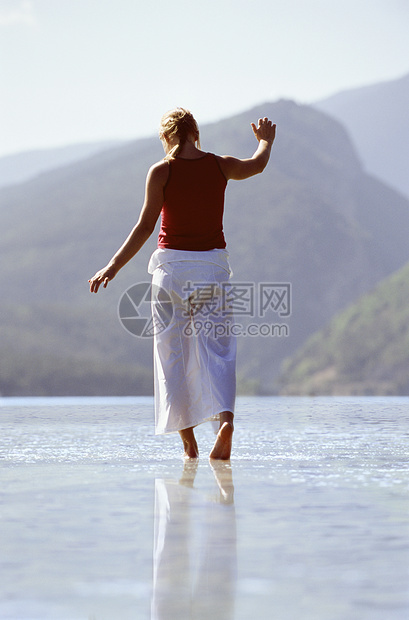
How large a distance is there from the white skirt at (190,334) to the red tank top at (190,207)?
40 mm

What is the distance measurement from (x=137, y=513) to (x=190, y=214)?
148 centimetres

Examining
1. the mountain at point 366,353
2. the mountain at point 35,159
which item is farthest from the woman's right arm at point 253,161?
the mountain at point 35,159

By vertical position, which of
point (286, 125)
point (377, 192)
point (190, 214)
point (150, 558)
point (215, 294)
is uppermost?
point (286, 125)

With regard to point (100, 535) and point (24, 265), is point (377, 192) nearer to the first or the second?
point (24, 265)

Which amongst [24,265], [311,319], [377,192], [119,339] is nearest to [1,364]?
[119,339]

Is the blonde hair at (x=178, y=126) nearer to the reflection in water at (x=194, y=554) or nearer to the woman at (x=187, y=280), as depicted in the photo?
the woman at (x=187, y=280)

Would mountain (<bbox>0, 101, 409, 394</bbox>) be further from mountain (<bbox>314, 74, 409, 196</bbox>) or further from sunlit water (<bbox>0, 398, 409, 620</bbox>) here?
sunlit water (<bbox>0, 398, 409, 620</bbox>)

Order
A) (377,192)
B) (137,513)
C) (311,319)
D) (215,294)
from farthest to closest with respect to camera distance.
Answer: (377,192) → (311,319) → (215,294) → (137,513)

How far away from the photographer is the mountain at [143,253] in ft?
134

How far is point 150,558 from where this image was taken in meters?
1.29

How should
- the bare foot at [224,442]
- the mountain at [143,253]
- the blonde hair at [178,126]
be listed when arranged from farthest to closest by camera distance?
the mountain at [143,253] → the blonde hair at [178,126] → the bare foot at [224,442]

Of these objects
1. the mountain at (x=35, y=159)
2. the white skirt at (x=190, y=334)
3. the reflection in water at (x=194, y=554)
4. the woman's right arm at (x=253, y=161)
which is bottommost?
the reflection in water at (x=194, y=554)

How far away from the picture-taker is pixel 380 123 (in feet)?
211

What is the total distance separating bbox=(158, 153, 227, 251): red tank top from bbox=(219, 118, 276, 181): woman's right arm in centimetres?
7
